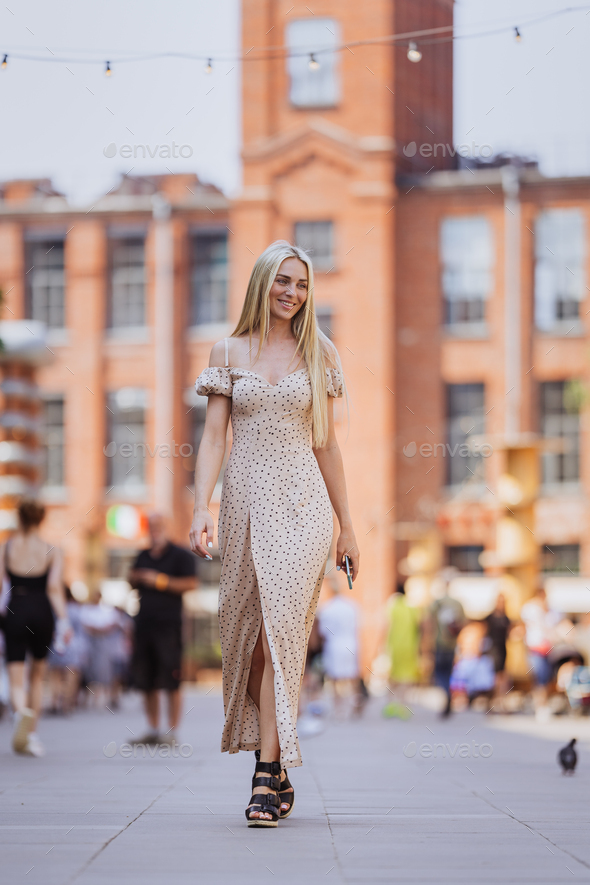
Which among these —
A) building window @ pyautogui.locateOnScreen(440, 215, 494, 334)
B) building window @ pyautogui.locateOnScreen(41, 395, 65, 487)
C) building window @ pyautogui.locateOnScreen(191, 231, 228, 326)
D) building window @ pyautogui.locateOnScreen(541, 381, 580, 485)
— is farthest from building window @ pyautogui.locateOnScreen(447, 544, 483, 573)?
building window @ pyautogui.locateOnScreen(41, 395, 65, 487)

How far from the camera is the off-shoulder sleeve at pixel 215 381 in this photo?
17.7ft

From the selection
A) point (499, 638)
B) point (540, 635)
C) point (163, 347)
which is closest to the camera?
point (499, 638)

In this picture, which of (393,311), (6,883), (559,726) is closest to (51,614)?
(6,883)

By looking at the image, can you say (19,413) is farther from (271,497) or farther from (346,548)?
(271,497)

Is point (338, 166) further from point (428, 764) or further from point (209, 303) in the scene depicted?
point (428, 764)

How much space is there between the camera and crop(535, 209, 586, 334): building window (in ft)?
109

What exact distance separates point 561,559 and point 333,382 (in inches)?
1103

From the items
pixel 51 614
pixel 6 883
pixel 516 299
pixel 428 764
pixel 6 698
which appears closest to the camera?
pixel 6 883

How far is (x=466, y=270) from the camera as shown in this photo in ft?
111

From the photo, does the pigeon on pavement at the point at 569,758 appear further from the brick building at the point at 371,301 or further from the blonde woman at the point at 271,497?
the brick building at the point at 371,301

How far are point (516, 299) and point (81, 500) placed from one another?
1176 centimetres

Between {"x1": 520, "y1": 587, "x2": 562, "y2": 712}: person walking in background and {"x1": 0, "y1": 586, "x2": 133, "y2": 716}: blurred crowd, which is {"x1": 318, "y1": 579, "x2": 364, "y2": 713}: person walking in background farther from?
{"x1": 0, "y1": 586, "x2": 133, "y2": 716}: blurred crowd

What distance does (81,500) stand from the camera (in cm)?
3481

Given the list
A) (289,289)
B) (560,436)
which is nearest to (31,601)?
(289,289)
